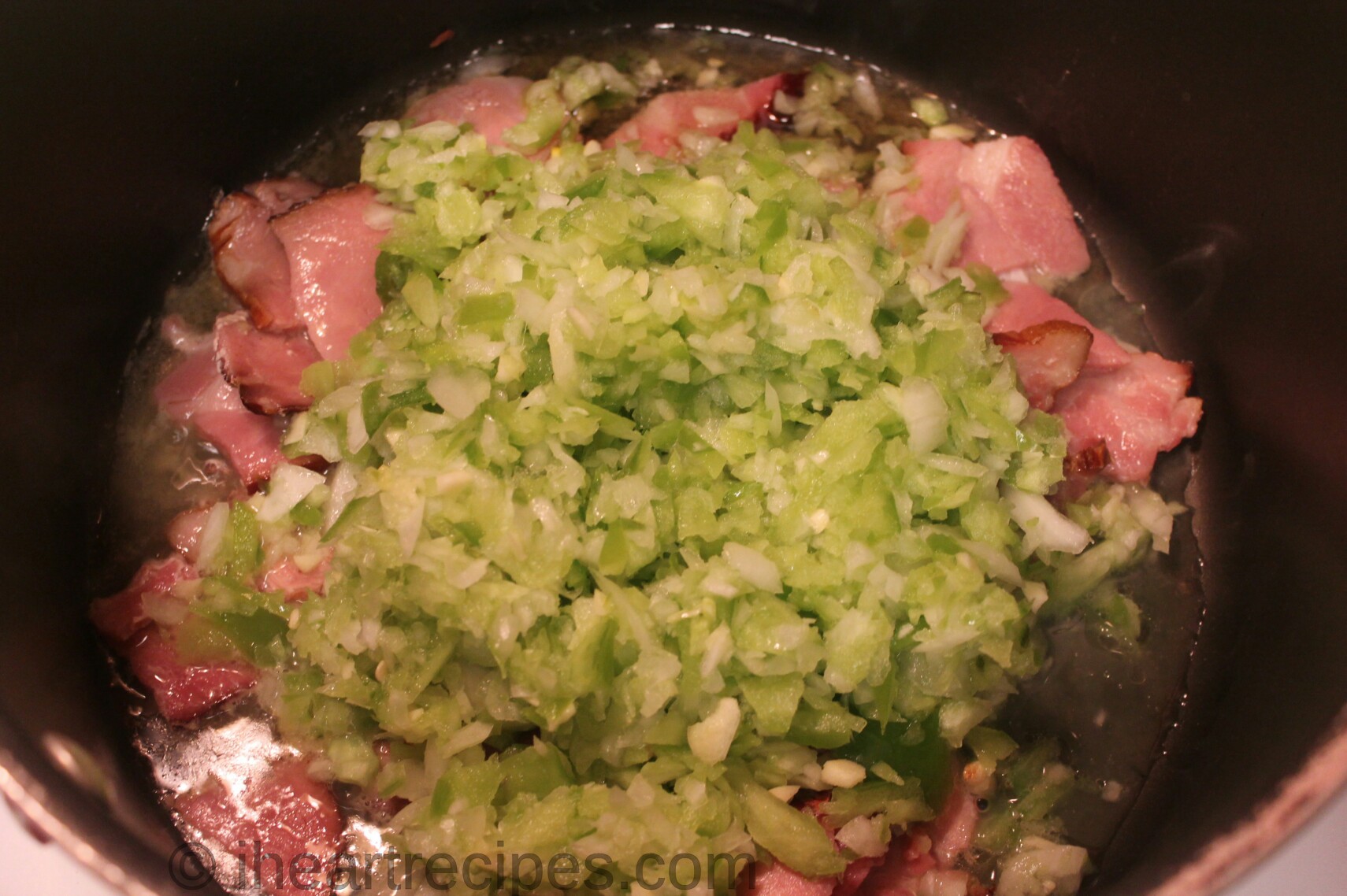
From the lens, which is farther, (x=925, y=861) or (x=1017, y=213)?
(x=1017, y=213)

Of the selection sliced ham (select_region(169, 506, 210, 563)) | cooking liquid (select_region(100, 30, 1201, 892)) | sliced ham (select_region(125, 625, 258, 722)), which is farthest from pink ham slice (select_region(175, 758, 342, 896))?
sliced ham (select_region(169, 506, 210, 563))

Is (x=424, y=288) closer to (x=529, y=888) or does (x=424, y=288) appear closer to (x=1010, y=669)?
(x=529, y=888)

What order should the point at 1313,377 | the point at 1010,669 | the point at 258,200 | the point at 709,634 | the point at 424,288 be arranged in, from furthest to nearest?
the point at 258,200 < the point at 1313,377 < the point at 424,288 < the point at 1010,669 < the point at 709,634

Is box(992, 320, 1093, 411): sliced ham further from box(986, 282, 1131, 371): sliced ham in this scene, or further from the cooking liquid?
the cooking liquid

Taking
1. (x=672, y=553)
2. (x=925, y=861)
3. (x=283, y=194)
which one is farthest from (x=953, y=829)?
(x=283, y=194)

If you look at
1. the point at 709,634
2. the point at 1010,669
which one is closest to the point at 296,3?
the point at 709,634

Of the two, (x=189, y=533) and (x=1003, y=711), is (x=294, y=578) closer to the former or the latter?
(x=189, y=533)

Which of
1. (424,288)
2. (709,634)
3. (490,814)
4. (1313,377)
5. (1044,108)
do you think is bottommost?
(490,814)
